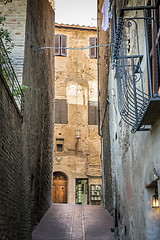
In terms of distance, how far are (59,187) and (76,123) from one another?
15.8ft

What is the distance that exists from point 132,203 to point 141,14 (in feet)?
12.8

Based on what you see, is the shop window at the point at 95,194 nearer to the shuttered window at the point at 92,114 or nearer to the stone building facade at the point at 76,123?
the stone building facade at the point at 76,123

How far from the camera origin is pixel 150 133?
5.17 metres

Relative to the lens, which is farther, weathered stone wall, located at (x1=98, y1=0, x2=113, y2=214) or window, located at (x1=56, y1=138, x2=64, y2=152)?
window, located at (x1=56, y1=138, x2=64, y2=152)

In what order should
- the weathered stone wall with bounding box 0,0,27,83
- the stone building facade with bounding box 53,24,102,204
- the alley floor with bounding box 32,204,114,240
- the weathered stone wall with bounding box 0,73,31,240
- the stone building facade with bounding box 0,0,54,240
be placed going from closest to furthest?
the weathered stone wall with bounding box 0,73,31,240 < the stone building facade with bounding box 0,0,54,240 < the weathered stone wall with bounding box 0,0,27,83 < the alley floor with bounding box 32,204,114,240 < the stone building facade with bounding box 53,24,102,204

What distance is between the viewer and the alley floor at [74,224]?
11516 millimetres

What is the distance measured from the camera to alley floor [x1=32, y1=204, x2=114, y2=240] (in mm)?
11516

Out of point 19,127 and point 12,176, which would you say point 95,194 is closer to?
point 19,127

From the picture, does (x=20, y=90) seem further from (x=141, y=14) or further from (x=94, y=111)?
(x=94, y=111)

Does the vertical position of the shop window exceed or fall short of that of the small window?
it falls short

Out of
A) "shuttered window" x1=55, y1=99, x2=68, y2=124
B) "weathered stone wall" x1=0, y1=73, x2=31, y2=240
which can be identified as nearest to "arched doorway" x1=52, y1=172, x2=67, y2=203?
"shuttered window" x1=55, y1=99, x2=68, y2=124

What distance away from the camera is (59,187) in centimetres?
2367

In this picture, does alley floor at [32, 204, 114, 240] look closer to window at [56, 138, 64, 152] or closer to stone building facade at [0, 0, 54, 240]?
stone building facade at [0, 0, 54, 240]

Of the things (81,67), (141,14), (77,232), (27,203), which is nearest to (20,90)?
(27,203)
